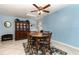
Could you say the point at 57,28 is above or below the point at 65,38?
above

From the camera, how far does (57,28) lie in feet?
5.89

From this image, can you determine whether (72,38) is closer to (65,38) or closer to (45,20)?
(65,38)

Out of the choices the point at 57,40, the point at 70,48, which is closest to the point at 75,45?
the point at 70,48

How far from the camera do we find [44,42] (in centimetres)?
223

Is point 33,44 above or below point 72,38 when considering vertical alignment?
below

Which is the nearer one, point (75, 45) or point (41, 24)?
point (41, 24)

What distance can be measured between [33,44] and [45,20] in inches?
34.8

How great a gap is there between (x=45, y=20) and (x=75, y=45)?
0.76 m

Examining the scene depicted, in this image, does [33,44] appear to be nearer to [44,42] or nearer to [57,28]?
[44,42]
